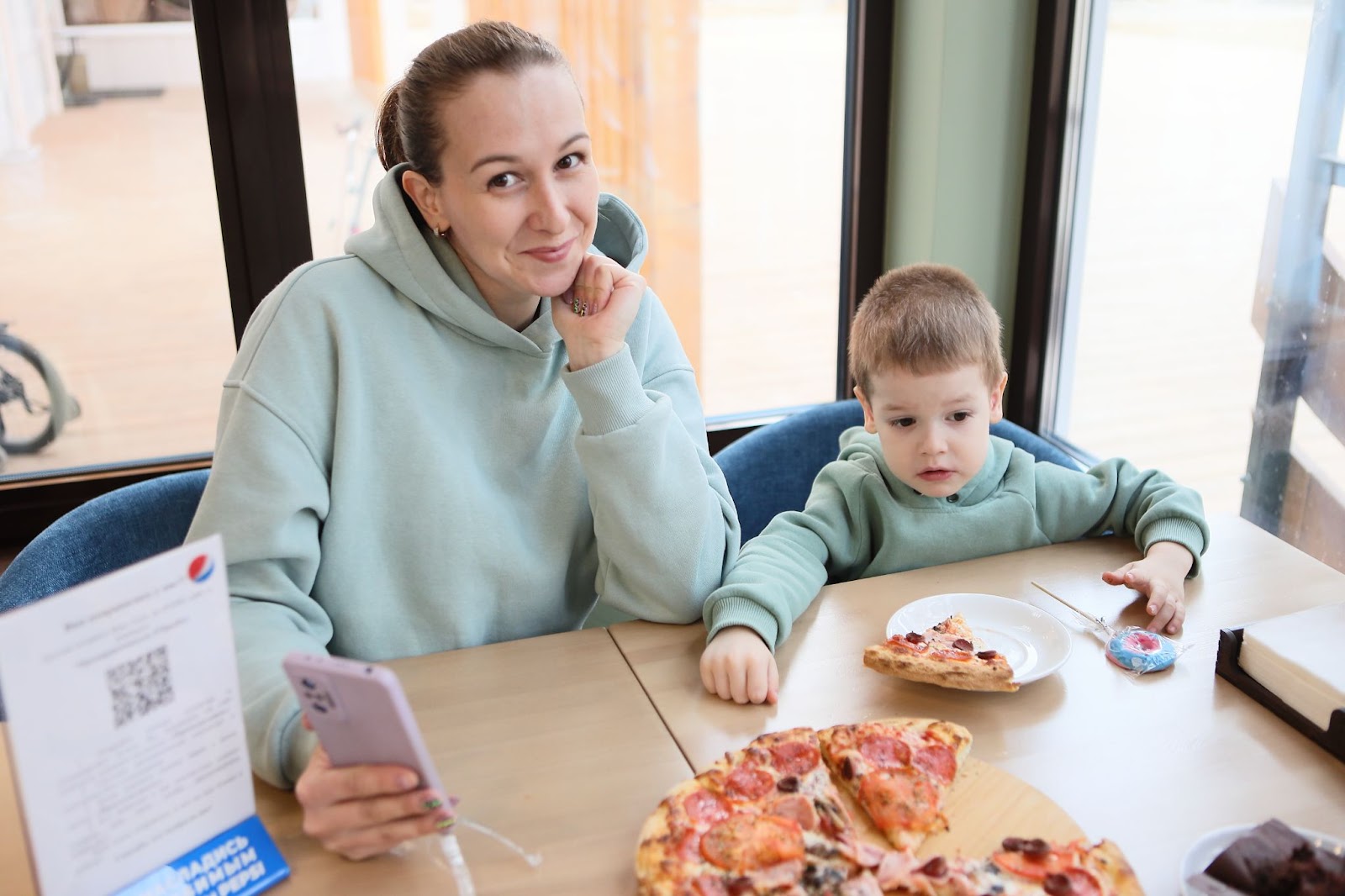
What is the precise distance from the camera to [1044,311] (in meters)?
2.79

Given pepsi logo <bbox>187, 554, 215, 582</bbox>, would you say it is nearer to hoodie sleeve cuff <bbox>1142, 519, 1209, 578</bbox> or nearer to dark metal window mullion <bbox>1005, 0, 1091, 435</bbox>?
hoodie sleeve cuff <bbox>1142, 519, 1209, 578</bbox>

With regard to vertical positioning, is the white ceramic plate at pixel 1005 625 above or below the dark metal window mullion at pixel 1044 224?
below

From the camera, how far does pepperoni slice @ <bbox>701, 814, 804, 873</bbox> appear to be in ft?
3.37

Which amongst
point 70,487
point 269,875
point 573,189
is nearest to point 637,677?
point 269,875

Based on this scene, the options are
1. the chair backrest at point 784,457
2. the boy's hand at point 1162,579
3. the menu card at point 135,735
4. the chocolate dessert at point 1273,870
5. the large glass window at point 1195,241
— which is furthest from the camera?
the large glass window at point 1195,241

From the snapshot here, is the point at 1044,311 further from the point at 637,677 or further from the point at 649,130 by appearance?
the point at 637,677

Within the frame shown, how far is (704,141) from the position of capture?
9.46 feet

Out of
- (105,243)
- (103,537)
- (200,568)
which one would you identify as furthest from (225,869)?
(105,243)

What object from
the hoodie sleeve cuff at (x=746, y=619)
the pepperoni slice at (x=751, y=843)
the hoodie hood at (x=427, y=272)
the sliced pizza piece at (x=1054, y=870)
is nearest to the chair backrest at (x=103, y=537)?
the hoodie hood at (x=427, y=272)

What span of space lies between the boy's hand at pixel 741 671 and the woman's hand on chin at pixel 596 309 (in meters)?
0.41

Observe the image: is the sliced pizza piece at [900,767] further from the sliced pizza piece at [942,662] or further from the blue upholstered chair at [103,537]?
the blue upholstered chair at [103,537]

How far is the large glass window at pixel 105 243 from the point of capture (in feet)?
7.83

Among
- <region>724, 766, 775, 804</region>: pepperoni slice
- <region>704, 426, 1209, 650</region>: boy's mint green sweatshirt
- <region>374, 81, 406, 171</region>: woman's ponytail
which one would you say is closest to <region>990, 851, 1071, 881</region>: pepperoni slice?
<region>724, 766, 775, 804</region>: pepperoni slice

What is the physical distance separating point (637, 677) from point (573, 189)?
63 centimetres
